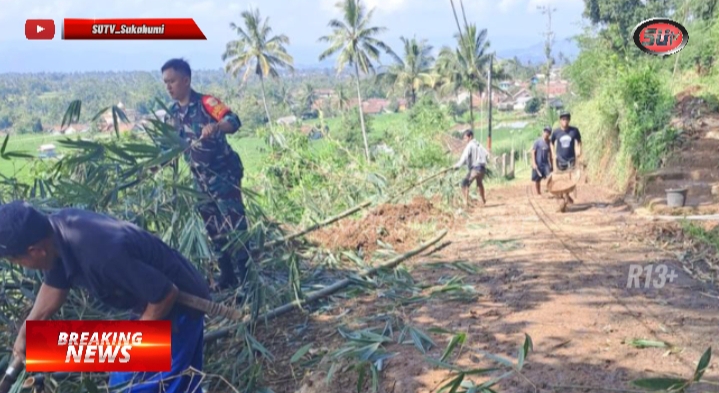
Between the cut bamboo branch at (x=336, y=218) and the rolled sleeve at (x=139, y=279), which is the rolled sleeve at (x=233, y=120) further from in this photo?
the rolled sleeve at (x=139, y=279)

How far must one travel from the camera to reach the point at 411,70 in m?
46.9

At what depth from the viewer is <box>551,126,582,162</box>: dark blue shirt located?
9.02 m

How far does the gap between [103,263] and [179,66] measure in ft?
7.38

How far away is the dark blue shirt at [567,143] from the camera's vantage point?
9.02 metres

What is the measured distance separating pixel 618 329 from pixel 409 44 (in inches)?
1726

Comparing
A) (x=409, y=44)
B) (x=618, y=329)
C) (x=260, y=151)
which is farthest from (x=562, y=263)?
(x=409, y=44)

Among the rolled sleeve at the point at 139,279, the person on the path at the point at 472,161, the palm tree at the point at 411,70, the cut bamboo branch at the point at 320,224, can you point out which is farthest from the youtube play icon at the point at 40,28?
the palm tree at the point at 411,70

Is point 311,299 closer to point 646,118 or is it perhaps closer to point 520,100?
point 646,118

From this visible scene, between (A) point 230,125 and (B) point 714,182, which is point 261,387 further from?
(B) point 714,182

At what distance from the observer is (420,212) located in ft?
27.6

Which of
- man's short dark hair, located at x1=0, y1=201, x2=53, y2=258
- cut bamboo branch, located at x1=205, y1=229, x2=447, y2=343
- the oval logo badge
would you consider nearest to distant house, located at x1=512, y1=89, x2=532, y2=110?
the oval logo badge

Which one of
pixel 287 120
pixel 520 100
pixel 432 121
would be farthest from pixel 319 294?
pixel 520 100

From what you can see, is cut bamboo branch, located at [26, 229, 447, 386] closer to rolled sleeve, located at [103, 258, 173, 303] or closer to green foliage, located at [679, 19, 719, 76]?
rolled sleeve, located at [103, 258, 173, 303]

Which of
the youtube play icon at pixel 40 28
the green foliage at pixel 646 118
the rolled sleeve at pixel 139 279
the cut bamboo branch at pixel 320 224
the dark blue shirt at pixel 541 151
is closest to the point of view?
the rolled sleeve at pixel 139 279
